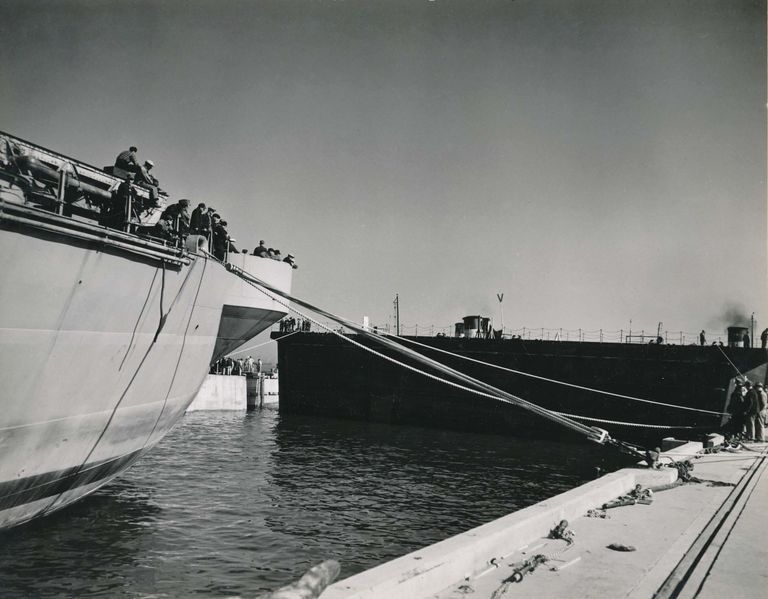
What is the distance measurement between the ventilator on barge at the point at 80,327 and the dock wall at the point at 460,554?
206 inches

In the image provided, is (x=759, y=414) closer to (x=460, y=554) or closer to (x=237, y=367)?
(x=460, y=554)

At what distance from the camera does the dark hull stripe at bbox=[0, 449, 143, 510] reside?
24.0 ft

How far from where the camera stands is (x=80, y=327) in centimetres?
748

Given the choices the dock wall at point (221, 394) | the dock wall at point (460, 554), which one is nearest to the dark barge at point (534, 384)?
the dock wall at point (221, 394)

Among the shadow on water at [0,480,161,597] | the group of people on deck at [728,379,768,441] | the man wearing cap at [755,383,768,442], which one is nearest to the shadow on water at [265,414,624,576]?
the shadow on water at [0,480,161,597]

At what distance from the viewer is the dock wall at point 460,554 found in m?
3.64

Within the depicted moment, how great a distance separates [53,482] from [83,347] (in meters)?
2.06

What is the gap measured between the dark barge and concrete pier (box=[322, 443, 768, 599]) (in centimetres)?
1044

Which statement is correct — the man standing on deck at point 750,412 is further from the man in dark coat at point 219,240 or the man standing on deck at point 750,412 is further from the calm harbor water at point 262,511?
the man in dark coat at point 219,240

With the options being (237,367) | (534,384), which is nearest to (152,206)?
(534,384)

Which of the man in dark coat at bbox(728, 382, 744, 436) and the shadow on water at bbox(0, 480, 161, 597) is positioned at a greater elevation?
the man in dark coat at bbox(728, 382, 744, 436)

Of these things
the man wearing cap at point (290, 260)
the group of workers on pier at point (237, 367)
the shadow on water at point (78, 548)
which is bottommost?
the shadow on water at point (78, 548)

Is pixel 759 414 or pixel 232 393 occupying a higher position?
pixel 759 414

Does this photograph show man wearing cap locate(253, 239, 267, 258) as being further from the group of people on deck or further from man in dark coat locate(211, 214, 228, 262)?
the group of people on deck
